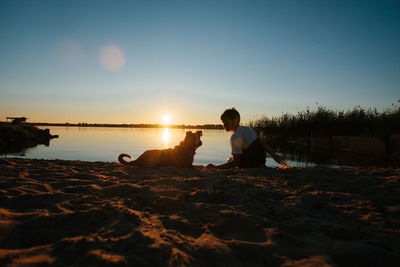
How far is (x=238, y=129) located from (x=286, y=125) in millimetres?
15961

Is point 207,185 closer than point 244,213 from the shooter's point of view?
No

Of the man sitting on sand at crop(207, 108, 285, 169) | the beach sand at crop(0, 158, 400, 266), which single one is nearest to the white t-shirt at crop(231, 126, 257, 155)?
the man sitting on sand at crop(207, 108, 285, 169)

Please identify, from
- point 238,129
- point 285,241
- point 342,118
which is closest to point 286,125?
point 342,118

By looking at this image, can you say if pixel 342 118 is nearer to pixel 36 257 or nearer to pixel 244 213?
pixel 244 213

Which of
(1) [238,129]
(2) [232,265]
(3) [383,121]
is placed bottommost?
(2) [232,265]

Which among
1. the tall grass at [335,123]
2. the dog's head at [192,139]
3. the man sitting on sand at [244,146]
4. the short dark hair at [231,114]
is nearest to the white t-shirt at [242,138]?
the man sitting on sand at [244,146]

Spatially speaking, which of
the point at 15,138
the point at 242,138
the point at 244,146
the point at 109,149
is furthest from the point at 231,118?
the point at 15,138

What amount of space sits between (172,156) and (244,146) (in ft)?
5.64

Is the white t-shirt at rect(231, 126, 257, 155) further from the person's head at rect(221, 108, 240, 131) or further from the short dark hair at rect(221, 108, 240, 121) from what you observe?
the short dark hair at rect(221, 108, 240, 121)

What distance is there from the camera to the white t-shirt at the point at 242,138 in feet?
15.0

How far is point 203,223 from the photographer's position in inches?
77.1

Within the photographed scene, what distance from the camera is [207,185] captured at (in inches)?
123

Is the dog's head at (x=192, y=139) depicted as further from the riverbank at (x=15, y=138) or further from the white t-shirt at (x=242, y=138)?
the riverbank at (x=15, y=138)

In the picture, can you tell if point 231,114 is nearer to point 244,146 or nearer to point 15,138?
point 244,146
